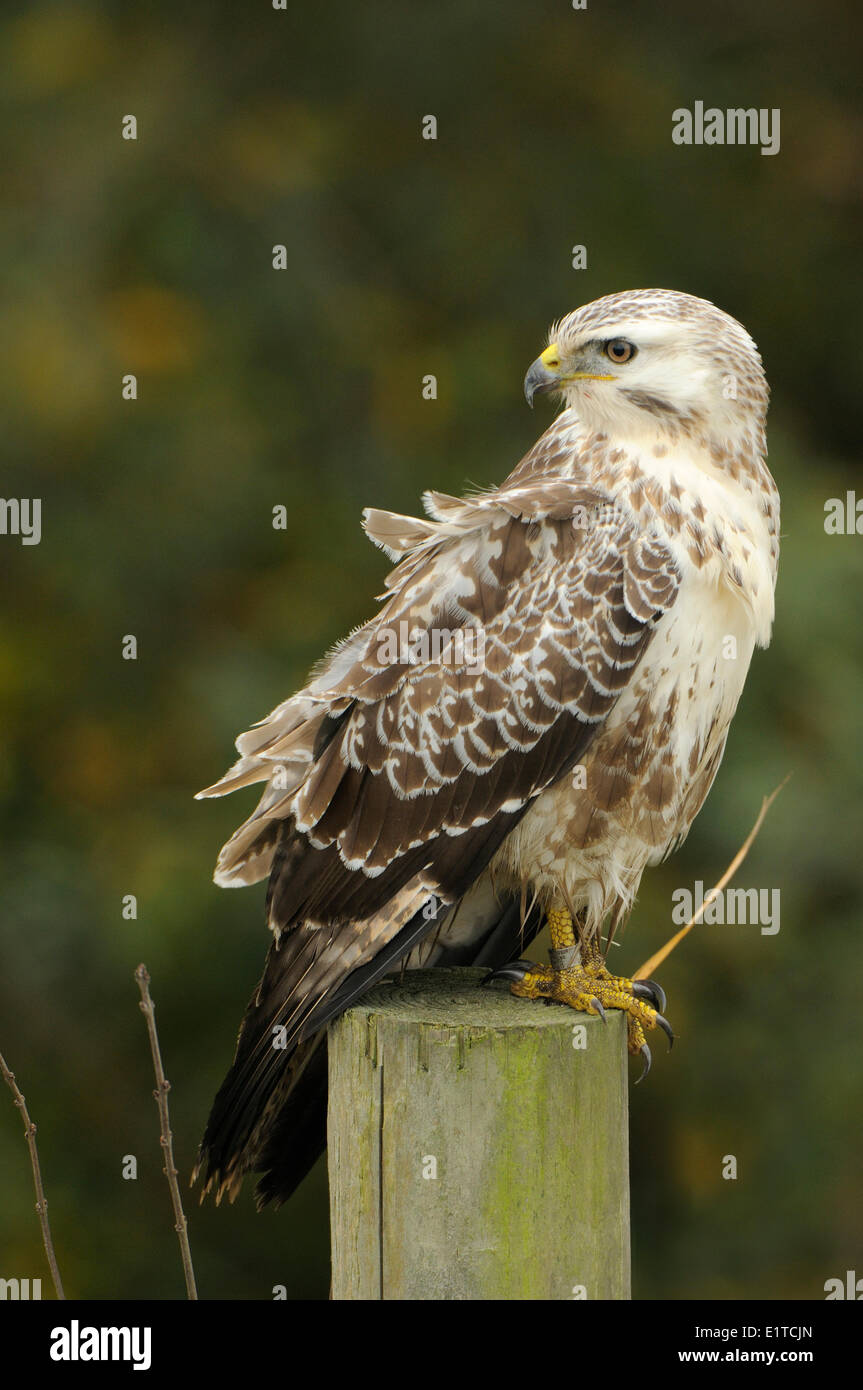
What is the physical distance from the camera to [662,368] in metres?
3.24

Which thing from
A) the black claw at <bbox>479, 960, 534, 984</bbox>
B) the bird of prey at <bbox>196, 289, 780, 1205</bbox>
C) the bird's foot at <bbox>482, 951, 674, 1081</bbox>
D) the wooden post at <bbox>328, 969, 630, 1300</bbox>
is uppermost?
the bird of prey at <bbox>196, 289, 780, 1205</bbox>

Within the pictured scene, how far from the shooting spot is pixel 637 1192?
658cm

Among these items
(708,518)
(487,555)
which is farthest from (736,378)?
(487,555)

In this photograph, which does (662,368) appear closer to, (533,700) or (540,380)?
(540,380)

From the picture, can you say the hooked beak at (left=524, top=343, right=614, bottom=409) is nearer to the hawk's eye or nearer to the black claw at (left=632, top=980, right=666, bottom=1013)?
the hawk's eye

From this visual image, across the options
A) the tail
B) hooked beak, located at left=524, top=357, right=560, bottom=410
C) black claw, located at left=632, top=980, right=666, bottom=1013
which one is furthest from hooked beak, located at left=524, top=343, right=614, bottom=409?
black claw, located at left=632, top=980, right=666, bottom=1013

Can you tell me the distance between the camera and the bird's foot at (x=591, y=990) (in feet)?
10.3

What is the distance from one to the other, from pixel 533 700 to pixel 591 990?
0.56 m

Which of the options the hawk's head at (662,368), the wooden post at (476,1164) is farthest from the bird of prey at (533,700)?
the wooden post at (476,1164)

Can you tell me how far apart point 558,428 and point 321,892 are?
1.10 meters

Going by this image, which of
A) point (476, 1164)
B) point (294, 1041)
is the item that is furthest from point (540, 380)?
point (476, 1164)

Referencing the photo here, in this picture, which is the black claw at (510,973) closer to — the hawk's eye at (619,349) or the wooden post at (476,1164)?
the wooden post at (476,1164)

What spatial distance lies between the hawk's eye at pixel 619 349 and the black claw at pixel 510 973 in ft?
3.97

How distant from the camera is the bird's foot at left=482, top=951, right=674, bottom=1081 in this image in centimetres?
314
